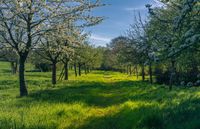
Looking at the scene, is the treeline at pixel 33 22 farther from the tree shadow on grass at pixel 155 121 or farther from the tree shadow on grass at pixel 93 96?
the tree shadow on grass at pixel 155 121

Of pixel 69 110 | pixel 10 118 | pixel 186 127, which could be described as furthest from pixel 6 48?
pixel 186 127

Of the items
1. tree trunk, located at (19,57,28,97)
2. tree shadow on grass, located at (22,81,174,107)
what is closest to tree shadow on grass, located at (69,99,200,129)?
tree shadow on grass, located at (22,81,174,107)

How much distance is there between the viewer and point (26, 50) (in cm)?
2586

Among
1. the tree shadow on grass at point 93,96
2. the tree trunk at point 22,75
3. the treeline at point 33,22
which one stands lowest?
the tree shadow on grass at point 93,96

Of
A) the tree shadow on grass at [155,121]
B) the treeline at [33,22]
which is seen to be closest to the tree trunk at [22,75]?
the treeline at [33,22]

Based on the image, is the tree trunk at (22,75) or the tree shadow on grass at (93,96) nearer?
the tree shadow on grass at (93,96)

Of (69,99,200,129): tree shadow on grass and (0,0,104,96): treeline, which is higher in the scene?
(0,0,104,96): treeline

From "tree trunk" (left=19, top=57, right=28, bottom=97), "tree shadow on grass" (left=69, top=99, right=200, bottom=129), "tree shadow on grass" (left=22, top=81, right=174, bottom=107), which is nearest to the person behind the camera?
"tree shadow on grass" (left=69, top=99, right=200, bottom=129)

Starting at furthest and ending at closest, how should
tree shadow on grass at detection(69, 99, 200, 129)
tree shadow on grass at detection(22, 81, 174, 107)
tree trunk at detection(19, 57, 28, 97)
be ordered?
tree trunk at detection(19, 57, 28, 97) → tree shadow on grass at detection(22, 81, 174, 107) → tree shadow on grass at detection(69, 99, 200, 129)

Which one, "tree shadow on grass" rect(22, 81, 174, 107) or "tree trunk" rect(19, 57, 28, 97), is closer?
"tree shadow on grass" rect(22, 81, 174, 107)

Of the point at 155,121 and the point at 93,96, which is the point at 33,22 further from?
the point at 155,121

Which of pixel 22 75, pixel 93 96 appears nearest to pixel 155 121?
pixel 93 96

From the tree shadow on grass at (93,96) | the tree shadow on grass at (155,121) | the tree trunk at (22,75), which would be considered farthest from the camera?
the tree trunk at (22,75)

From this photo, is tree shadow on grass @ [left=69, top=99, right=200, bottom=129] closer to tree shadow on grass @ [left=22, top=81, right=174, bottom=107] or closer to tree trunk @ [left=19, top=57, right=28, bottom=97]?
tree shadow on grass @ [left=22, top=81, right=174, bottom=107]
